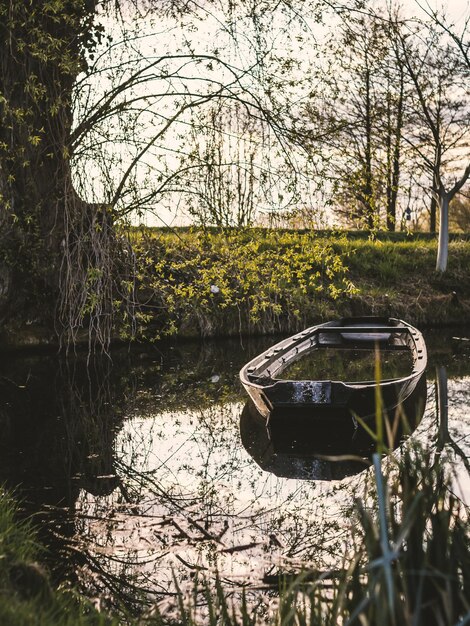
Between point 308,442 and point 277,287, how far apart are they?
20.0 ft

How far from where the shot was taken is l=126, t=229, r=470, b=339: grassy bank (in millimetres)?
10914

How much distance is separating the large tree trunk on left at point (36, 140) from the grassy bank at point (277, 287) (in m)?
1.30

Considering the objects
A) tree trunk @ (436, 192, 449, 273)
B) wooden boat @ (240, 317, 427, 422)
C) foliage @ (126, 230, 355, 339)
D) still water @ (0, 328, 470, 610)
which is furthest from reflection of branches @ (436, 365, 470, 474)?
tree trunk @ (436, 192, 449, 273)

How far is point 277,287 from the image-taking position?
12.7 metres

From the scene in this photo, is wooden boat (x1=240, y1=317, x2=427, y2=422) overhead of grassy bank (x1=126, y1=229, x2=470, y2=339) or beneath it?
beneath

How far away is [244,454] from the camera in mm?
6613

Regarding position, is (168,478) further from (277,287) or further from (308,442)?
(277,287)

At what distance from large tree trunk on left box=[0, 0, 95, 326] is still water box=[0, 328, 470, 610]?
1.48 meters

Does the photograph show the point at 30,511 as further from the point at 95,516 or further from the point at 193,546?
the point at 193,546

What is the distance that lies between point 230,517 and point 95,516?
85 cm

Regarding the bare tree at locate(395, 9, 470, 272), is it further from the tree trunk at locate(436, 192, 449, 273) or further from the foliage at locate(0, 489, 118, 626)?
the foliage at locate(0, 489, 118, 626)

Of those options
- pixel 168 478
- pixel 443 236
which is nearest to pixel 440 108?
pixel 443 236

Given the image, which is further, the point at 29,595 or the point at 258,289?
the point at 258,289

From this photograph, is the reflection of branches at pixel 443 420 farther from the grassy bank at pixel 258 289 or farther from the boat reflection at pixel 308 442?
the grassy bank at pixel 258 289
